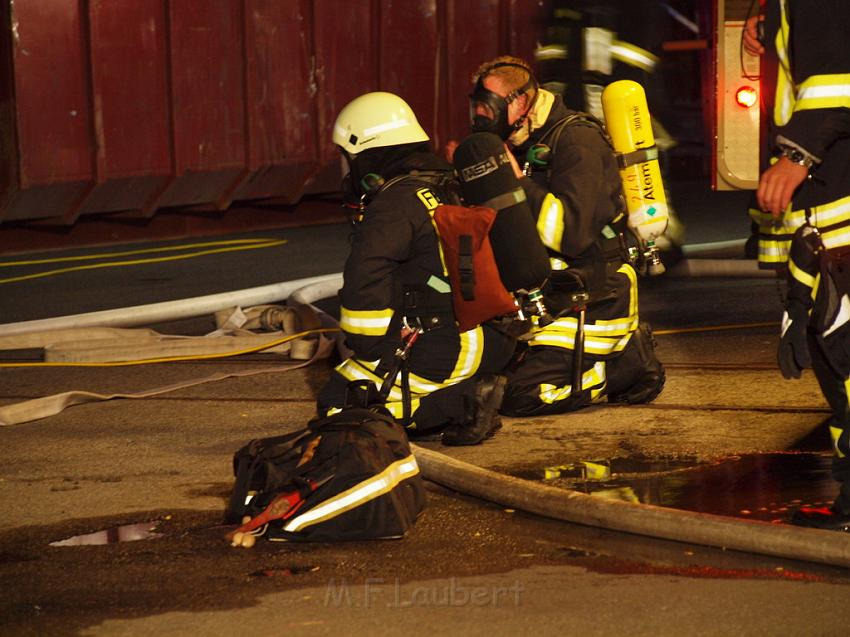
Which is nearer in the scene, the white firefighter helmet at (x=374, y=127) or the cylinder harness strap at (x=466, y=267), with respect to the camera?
the cylinder harness strap at (x=466, y=267)

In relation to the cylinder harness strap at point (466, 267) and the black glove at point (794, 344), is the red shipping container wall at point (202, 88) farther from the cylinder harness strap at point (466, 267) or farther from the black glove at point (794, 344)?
the black glove at point (794, 344)

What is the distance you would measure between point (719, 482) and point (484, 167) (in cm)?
141

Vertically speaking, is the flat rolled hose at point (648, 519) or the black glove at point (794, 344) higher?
the black glove at point (794, 344)

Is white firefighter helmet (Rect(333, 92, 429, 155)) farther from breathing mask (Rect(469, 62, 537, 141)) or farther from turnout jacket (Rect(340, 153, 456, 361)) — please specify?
breathing mask (Rect(469, 62, 537, 141))

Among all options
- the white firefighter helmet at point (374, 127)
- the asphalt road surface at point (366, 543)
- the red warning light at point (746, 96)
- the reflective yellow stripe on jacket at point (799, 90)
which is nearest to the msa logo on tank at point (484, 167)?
the white firefighter helmet at point (374, 127)

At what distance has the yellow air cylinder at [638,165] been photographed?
6.59 meters

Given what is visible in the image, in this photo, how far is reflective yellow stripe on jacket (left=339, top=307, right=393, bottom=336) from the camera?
561 cm

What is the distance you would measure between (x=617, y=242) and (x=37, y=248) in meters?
8.53

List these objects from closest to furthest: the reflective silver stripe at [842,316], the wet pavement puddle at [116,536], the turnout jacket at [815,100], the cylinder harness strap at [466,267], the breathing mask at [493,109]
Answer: the turnout jacket at [815,100]
the reflective silver stripe at [842,316]
the wet pavement puddle at [116,536]
the cylinder harness strap at [466,267]
the breathing mask at [493,109]

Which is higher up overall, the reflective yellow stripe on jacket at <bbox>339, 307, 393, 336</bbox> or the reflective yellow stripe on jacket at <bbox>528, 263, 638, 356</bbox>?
the reflective yellow stripe on jacket at <bbox>339, 307, 393, 336</bbox>

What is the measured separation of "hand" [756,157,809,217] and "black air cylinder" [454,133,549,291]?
1.41m

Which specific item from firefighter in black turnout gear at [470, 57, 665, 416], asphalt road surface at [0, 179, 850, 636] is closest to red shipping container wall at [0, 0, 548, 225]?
asphalt road surface at [0, 179, 850, 636]

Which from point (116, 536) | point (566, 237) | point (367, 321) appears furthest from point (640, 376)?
point (116, 536)

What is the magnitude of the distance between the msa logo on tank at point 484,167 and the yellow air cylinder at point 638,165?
1095 millimetres
